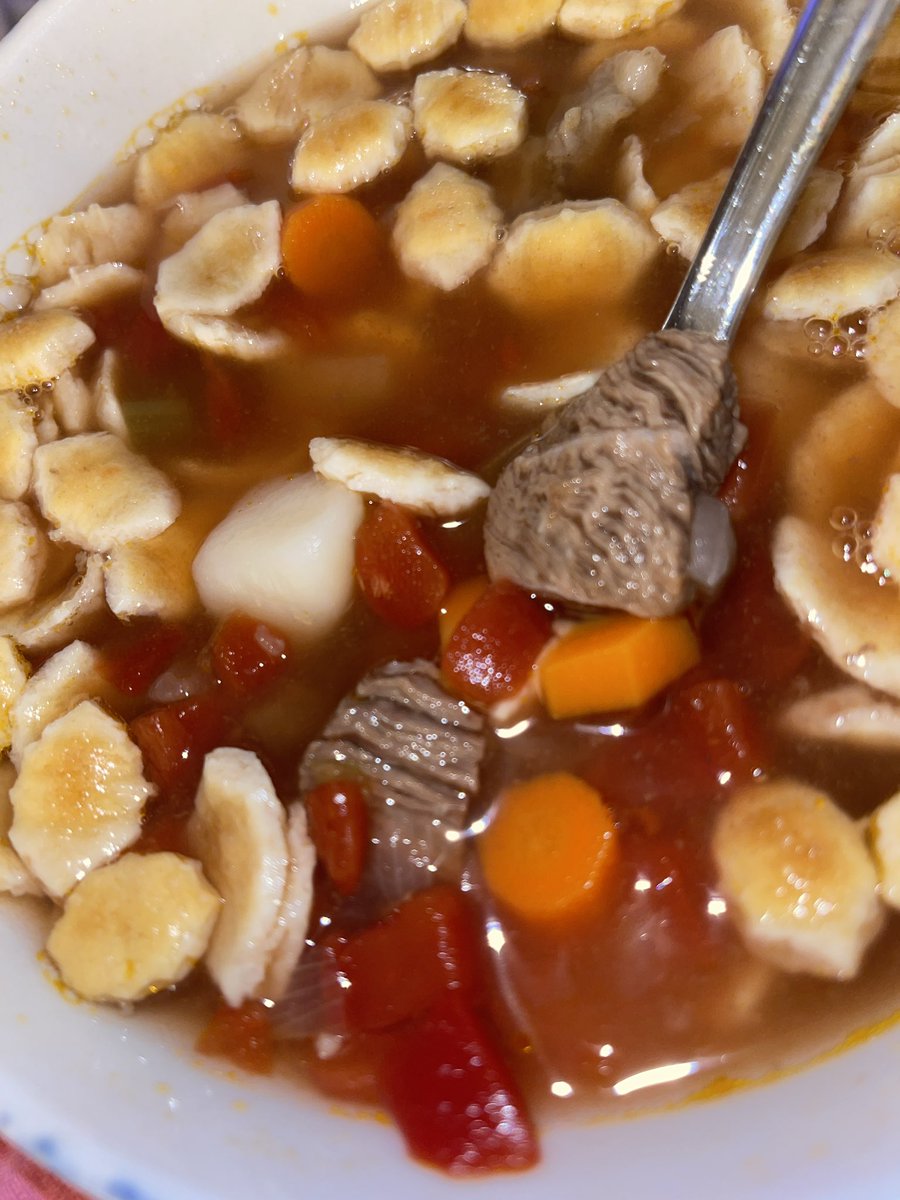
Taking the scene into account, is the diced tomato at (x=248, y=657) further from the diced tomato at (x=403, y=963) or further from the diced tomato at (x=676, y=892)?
the diced tomato at (x=676, y=892)

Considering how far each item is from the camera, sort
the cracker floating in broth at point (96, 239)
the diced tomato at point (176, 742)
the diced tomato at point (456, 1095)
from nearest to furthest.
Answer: the diced tomato at point (456, 1095), the diced tomato at point (176, 742), the cracker floating in broth at point (96, 239)

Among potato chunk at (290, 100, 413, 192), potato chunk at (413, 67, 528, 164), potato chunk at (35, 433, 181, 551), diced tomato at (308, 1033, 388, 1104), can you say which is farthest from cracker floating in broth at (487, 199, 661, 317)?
diced tomato at (308, 1033, 388, 1104)

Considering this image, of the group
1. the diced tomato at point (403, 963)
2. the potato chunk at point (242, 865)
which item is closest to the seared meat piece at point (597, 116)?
the potato chunk at point (242, 865)

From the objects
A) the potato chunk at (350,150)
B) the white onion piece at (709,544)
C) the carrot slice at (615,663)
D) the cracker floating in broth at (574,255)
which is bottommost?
the carrot slice at (615,663)

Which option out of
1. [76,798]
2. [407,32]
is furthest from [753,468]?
[407,32]

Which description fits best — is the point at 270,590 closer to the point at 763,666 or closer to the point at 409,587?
the point at 409,587

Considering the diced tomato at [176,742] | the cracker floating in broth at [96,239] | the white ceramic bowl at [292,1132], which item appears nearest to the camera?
the white ceramic bowl at [292,1132]

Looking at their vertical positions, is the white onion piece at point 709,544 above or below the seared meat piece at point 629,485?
below
